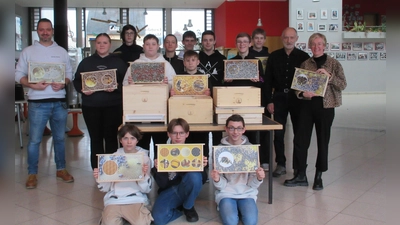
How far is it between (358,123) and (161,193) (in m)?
6.94

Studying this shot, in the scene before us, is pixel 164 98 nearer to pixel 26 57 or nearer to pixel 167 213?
pixel 167 213

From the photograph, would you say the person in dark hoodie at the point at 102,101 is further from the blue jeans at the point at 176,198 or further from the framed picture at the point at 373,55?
the framed picture at the point at 373,55

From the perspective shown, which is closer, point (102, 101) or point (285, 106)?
point (102, 101)

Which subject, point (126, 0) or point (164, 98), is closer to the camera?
point (164, 98)

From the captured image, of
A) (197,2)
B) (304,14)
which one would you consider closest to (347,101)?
(304,14)

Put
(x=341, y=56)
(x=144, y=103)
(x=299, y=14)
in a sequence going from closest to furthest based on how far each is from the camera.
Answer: (x=144, y=103) → (x=299, y=14) → (x=341, y=56)

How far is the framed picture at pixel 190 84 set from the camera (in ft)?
12.4

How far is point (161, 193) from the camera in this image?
3303 mm

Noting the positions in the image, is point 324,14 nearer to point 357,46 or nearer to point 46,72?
point 357,46

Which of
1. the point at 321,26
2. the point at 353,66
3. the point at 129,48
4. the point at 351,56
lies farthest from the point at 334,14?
the point at 129,48

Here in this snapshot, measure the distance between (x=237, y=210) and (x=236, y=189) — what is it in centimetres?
18

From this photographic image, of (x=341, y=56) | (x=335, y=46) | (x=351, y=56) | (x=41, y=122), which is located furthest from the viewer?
(x=351, y=56)

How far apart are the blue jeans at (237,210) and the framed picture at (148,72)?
4.44 feet

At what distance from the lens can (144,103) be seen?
3482mm
